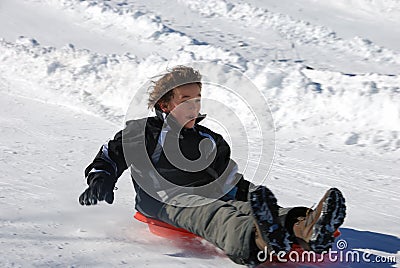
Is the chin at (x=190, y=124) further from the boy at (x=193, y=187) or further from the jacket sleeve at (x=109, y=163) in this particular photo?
the jacket sleeve at (x=109, y=163)

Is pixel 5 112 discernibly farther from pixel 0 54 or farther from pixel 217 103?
pixel 0 54

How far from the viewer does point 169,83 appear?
3221 mm

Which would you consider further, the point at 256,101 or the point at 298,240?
the point at 256,101

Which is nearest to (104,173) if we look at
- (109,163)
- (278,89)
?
(109,163)

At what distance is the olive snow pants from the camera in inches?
97.2

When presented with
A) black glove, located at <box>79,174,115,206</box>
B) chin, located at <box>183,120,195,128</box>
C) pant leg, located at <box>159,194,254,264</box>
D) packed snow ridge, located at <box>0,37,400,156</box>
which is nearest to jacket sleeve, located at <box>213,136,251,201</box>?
chin, located at <box>183,120,195,128</box>

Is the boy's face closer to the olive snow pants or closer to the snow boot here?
the olive snow pants

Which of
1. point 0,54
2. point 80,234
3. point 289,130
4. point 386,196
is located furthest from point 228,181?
point 0,54

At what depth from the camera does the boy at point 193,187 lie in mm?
2352

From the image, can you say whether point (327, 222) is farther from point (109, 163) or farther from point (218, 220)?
point (109, 163)

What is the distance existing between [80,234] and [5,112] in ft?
11.0

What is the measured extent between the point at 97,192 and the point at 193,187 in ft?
1.74

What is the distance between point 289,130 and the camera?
571cm

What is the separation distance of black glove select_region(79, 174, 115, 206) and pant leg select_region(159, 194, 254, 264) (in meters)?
0.33
